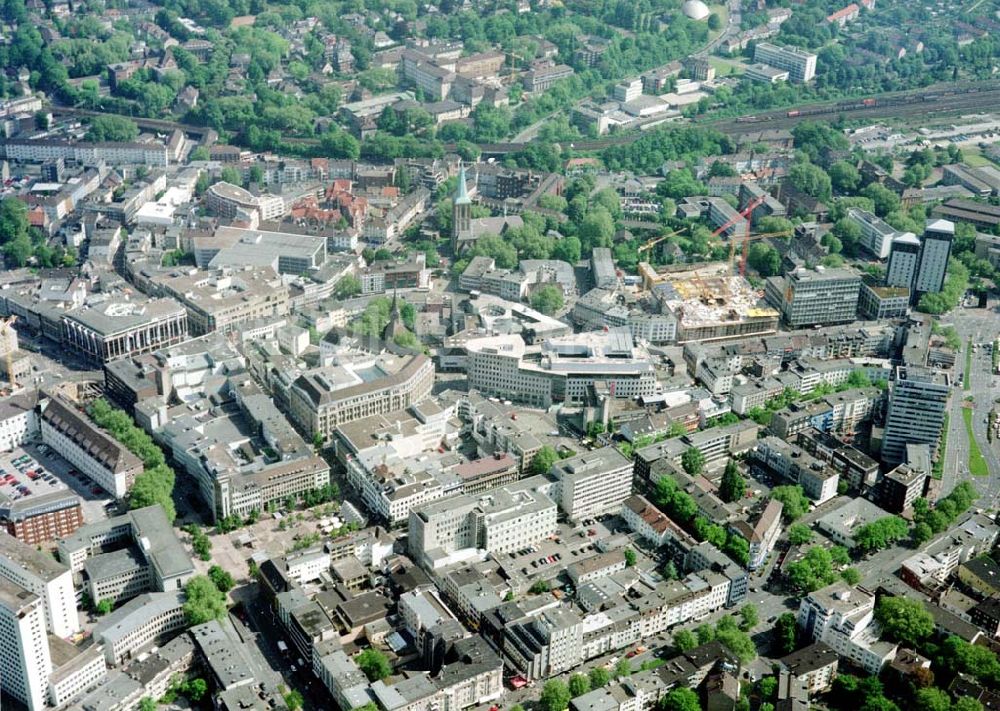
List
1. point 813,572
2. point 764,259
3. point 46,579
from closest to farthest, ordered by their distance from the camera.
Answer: point 46,579
point 813,572
point 764,259

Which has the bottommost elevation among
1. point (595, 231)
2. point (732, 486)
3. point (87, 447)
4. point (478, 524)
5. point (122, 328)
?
point (732, 486)

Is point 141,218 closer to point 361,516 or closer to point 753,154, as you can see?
point 361,516

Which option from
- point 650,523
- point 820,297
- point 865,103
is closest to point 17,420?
point 650,523

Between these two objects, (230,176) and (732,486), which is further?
(230,176)

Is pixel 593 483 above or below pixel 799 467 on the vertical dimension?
above

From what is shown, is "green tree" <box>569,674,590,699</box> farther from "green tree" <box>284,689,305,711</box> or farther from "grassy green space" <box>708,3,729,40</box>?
"grassy green space" <box>708,3,729,40</box>

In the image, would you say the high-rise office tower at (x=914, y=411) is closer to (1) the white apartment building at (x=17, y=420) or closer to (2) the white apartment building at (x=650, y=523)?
(2) the white apartment building at (x=650, y=523)

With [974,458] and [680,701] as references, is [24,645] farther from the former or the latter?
[974,458]

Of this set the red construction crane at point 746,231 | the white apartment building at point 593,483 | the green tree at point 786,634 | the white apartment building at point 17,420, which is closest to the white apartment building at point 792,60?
the red construction crane at point 746,231

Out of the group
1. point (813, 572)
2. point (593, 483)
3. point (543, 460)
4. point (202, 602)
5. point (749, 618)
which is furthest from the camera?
point (543, 460)
